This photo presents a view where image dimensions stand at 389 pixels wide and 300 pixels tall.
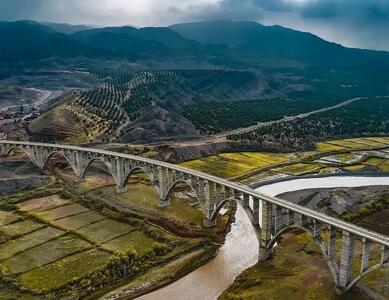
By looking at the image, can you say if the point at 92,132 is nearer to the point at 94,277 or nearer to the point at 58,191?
the point at 58,191

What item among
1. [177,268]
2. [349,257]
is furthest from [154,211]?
[349,257]

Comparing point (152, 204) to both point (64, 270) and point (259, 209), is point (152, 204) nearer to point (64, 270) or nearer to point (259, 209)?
point (259, 209)

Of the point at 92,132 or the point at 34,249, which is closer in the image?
the point at 34,249

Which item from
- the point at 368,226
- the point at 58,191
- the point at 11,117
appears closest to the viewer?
the point at 368,226

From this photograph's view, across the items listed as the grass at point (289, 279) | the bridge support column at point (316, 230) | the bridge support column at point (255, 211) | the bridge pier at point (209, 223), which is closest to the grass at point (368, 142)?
the bridge pier at point (209, 223)

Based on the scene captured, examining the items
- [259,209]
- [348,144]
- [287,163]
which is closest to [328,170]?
[287,163]

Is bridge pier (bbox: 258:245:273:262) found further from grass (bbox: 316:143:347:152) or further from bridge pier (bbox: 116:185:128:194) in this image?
grass (bbox: 316:143:347:152)

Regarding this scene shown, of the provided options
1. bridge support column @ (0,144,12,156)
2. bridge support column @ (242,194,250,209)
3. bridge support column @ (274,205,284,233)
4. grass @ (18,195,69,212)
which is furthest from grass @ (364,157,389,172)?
bridge support column @ (0,144,12,156)
